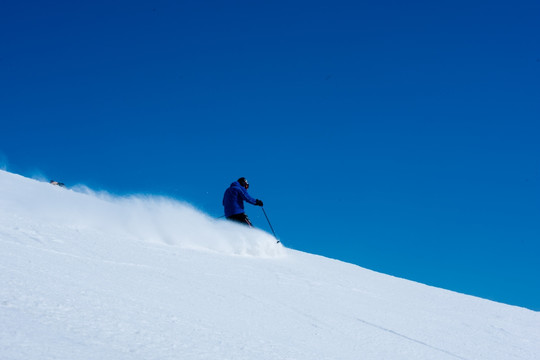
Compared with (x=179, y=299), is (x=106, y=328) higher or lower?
lower

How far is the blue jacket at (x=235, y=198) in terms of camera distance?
1276 centimetres

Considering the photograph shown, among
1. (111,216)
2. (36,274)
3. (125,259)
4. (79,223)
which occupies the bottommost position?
(36,274)

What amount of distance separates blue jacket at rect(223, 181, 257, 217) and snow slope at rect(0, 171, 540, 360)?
612 mm

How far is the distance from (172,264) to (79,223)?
7.33 feet

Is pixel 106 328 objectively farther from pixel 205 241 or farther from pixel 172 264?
pixel 205 241

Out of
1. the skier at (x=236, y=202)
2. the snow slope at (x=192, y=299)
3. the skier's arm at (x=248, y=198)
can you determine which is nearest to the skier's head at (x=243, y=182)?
the skier at (x=236, y=202)

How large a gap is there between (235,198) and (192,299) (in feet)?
23.4

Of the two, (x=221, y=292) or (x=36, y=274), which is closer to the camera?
(x=36, y=274)

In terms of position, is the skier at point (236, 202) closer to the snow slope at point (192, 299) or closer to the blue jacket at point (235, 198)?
the blue jacket at point (235, 198)

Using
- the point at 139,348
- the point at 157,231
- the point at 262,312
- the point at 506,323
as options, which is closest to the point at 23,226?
the point at 157,231

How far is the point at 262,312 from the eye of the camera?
5859mm

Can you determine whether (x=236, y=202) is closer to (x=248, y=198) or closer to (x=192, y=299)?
(x=248, y=198)

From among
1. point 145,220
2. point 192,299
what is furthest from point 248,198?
point 192,299

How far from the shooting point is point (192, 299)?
18.7 feet
